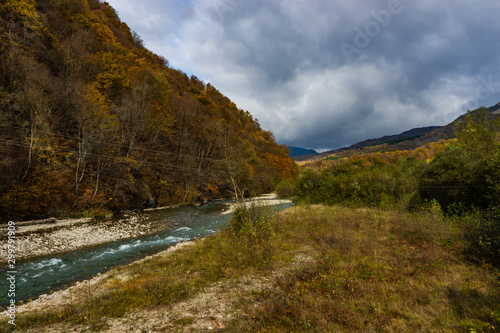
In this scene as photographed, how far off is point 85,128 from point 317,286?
27426mm

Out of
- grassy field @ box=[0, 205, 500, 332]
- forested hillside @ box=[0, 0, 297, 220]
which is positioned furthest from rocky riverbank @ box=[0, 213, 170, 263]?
grassy field @ box=[0, 205, 500, 332]

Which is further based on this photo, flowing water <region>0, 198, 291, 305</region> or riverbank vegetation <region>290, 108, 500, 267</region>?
riverbank vegetation <region>290, 108, 500, 267</region>

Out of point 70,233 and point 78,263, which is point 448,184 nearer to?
point 78,263

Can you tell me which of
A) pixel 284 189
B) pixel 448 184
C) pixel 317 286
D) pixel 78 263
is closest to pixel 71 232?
pixel 78 263

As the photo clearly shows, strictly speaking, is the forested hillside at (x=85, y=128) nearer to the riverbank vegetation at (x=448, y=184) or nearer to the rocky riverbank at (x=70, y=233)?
the rocky riverbank at (x=70, y=233)

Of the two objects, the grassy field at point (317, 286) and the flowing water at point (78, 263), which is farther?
the flowing water at point (78, 263)

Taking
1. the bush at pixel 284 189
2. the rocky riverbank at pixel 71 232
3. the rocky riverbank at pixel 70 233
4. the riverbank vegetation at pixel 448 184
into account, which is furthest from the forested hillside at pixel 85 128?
the riverbank vegetation at pixel 448 184

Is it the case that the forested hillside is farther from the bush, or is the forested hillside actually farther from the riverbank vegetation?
the riverbank vegetation

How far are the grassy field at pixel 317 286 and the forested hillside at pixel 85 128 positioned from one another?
462cm

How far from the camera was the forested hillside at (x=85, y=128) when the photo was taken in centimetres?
1781

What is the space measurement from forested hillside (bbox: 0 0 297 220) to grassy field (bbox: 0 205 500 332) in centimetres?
462

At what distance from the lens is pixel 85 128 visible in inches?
890

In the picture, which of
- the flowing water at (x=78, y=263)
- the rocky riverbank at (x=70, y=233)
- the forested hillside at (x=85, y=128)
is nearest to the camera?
the flowing water at (x=78, y=263)

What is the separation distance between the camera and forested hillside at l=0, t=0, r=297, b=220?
58.4 feet
